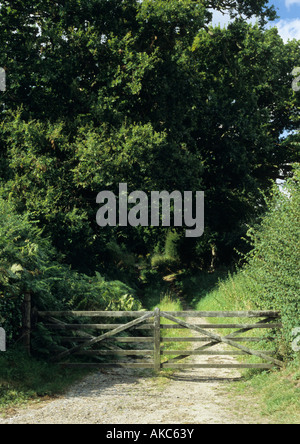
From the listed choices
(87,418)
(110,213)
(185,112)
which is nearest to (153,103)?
(185,112)

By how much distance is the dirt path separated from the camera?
283 inches

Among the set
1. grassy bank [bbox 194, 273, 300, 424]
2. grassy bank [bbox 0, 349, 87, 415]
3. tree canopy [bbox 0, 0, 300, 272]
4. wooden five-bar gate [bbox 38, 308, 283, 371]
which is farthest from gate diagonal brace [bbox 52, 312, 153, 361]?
tree canopy [bbox 0, 0, 300, 272]

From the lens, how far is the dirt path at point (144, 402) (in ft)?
23.6

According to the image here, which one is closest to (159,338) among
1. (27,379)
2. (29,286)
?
(27,379)

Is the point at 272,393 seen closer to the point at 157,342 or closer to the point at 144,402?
the point at 144,402

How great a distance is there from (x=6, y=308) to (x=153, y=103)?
12.7 m

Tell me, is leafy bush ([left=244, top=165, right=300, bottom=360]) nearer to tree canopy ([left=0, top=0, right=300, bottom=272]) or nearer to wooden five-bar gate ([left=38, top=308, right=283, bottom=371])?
wooden five-bar gate ([left=38, top=308, right=283, bottom=371])

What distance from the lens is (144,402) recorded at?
26.7 ft

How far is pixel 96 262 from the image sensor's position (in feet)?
63.1

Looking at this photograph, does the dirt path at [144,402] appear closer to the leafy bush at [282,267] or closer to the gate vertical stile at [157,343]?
the gate vertical stile at [157,343]

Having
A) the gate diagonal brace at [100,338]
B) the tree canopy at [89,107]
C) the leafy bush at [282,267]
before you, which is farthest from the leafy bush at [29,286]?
the leafy bush at [282,267]

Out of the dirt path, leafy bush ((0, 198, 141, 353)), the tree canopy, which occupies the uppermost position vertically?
the tree canopy

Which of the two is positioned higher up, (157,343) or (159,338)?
(159,338)
